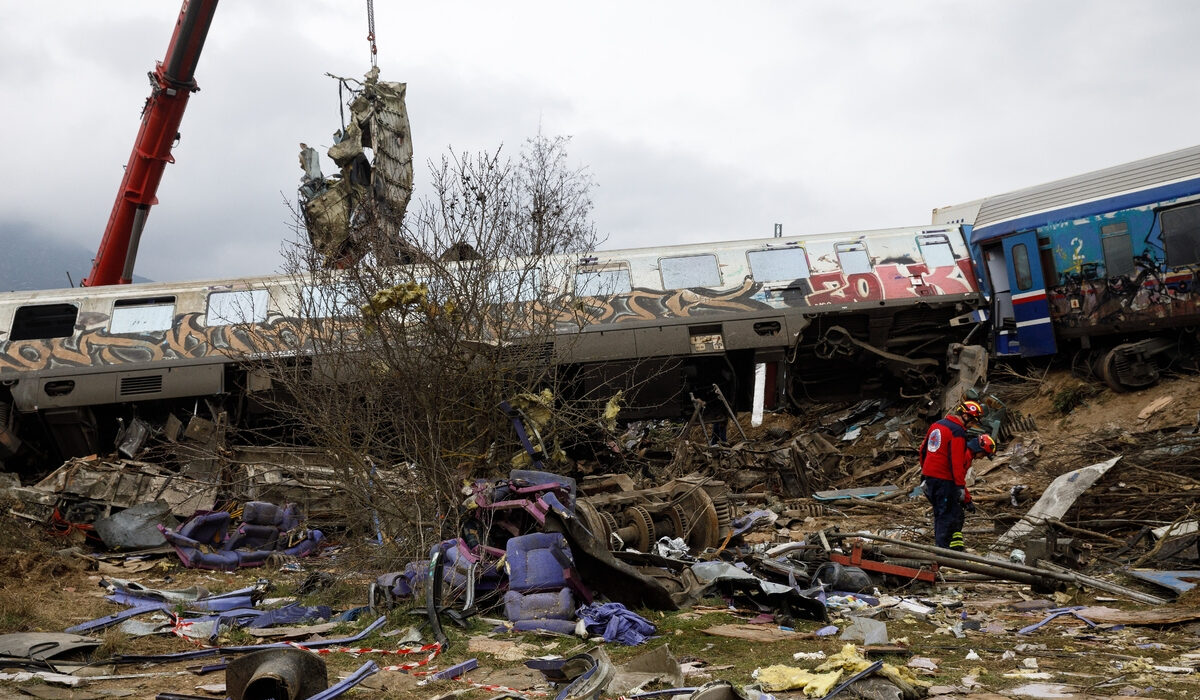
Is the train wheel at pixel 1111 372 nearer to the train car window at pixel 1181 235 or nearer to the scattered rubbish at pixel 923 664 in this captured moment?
the train car window at pixel 1181 235

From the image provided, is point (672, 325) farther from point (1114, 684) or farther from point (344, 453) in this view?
point (1114, 684)

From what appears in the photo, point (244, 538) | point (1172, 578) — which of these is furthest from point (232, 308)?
point (1172, 578)

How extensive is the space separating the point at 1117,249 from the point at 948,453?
6.97 m

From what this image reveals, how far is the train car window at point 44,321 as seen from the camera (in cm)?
1441

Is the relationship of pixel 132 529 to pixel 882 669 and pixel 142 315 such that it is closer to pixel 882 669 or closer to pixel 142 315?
pixel 142 315

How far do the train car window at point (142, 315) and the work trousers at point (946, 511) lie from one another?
1154 cm

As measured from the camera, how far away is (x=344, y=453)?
874 cm

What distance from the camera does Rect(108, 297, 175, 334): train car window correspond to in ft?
47.4

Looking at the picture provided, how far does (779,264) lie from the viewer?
15078mm

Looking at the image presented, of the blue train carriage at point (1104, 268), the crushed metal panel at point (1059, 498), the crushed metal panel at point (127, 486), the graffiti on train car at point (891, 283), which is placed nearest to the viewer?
the crushed metal panel at point (1059, 498)

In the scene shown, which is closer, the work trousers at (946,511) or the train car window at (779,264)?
the work trousers at (946,511)

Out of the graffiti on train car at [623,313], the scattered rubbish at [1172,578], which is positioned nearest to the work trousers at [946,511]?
the scattered rubbish at [1172,578]

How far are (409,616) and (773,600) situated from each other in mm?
2574

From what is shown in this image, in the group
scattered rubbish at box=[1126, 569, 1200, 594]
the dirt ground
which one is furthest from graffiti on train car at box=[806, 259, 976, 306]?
scattered rubbish at box=[1126, 569, 1200, 594]
